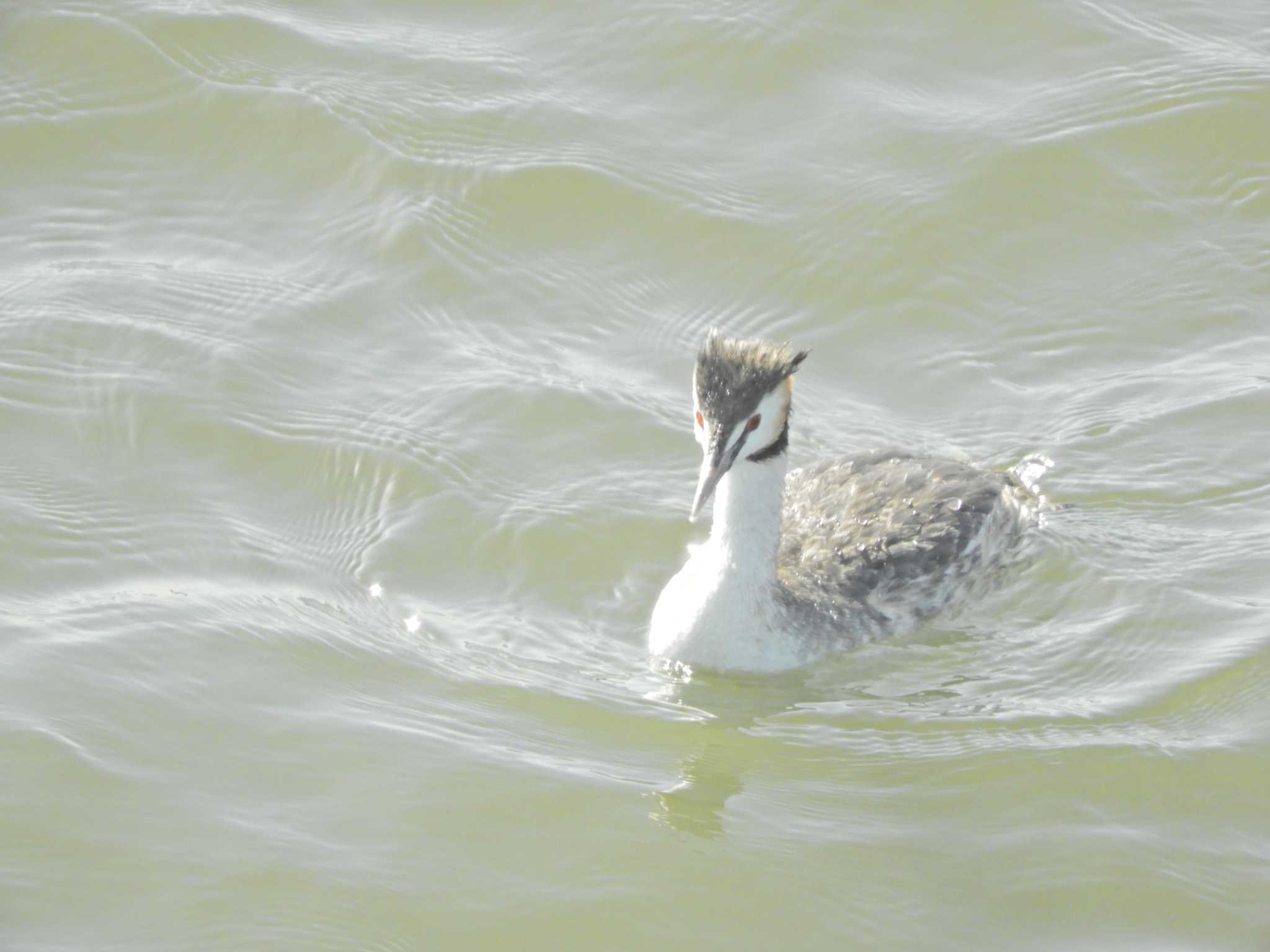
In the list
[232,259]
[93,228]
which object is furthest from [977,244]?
[93,228]

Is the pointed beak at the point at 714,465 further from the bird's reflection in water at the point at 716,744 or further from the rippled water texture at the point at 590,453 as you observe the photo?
the rippled water texture at the point at 590,453

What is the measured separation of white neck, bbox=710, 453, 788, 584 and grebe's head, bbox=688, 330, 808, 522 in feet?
0.87

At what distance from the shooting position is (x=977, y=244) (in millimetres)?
12023

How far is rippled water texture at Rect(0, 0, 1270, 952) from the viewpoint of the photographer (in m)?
6.95

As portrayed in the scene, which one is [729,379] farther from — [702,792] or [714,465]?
[702,792]

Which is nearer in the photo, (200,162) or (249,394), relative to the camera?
(249,394)

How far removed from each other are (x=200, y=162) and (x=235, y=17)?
4.97 feet

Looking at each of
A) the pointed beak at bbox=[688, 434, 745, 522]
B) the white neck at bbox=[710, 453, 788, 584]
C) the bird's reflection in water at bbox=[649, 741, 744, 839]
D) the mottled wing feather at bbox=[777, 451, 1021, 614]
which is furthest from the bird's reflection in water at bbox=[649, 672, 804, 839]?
the pointed beak at bbox=[688, 434, 745, 522]

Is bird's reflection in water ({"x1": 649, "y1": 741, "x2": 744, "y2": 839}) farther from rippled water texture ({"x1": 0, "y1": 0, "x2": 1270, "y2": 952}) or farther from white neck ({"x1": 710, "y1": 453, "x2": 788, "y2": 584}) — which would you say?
white neck ({"x1": 710, "y1": 453, "x2": 788, "y2": 584})

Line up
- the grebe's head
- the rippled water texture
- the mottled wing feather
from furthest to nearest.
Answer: the mottled wing feather, the grebe's head, the rippled water texture

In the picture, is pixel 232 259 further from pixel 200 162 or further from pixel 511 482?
pixel 511 482

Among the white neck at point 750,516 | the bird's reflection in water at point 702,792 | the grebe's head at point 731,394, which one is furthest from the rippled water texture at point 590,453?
the grebe's head at point 731,394

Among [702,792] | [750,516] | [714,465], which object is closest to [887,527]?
[750,516]

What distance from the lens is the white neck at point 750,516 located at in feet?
28.7
